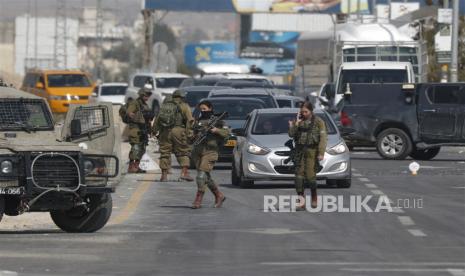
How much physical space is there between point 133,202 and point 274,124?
4470mm

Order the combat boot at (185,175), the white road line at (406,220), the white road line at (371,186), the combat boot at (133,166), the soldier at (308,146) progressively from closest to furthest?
the white road line at (406,220)
the soldier at (308,146)
the white road line at (371,186)
the combat boot at (185,175)
the combat boot at (133,166)

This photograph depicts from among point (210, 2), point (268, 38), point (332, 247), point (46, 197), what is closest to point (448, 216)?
point (332, 247)

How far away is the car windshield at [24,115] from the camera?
1725 centimetres

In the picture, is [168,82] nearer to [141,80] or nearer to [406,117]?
[141,80]

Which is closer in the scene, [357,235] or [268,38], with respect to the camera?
[357,235]

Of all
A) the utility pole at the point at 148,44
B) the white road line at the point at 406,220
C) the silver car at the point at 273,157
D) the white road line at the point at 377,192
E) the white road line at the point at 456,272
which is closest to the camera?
the white road line at the point at 456,272

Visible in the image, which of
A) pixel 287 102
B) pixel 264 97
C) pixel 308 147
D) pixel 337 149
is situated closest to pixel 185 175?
pixel 337 149

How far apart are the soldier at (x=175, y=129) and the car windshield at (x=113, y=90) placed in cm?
4333

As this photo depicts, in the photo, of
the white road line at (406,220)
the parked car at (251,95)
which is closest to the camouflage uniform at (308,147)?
the white road line at (406,220)

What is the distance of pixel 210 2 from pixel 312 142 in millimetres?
70481

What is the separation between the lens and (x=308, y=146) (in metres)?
20.5

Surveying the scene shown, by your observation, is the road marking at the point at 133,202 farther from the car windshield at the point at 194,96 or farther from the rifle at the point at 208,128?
the car windshield at the point at 194,96

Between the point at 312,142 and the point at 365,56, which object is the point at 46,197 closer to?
the point at 312,142

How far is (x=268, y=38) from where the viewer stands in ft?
500
